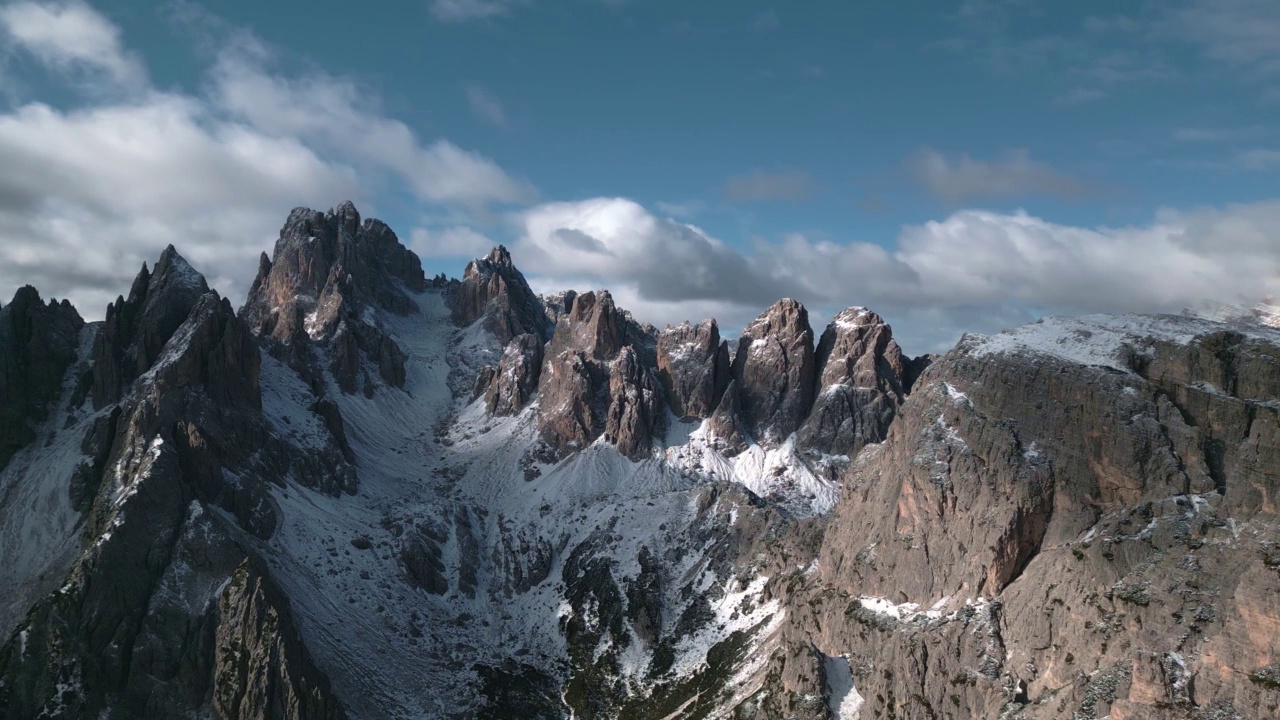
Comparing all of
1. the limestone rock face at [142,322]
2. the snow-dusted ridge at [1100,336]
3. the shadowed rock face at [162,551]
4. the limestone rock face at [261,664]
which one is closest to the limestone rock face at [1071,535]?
the snow-dusted ridge at [1100,336]

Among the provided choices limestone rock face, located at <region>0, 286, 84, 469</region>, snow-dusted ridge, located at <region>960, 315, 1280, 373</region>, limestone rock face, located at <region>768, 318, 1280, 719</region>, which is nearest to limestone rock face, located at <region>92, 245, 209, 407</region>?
limestone rock face, located at <region>0, 286, 84, 469</region>

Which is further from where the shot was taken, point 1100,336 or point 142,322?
point 142,322

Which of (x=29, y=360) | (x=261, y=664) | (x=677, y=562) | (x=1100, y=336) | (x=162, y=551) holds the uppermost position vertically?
(x=29, y=360)

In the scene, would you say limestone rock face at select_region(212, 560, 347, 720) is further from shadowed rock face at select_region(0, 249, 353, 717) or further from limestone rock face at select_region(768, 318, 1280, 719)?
limestone rock face at select_region(768, 318, 1280, 719)

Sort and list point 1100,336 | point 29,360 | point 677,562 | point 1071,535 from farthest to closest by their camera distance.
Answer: point 29,360 → point 677,562 → point 1100,336 → point 1071,535

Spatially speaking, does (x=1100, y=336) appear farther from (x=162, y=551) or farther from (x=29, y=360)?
(x=29, y=360)

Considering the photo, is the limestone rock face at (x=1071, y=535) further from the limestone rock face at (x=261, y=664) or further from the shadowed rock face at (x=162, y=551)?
the shadowed rock face at (x=162, y=551)

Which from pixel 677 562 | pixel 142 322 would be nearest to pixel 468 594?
pixel 677 562
